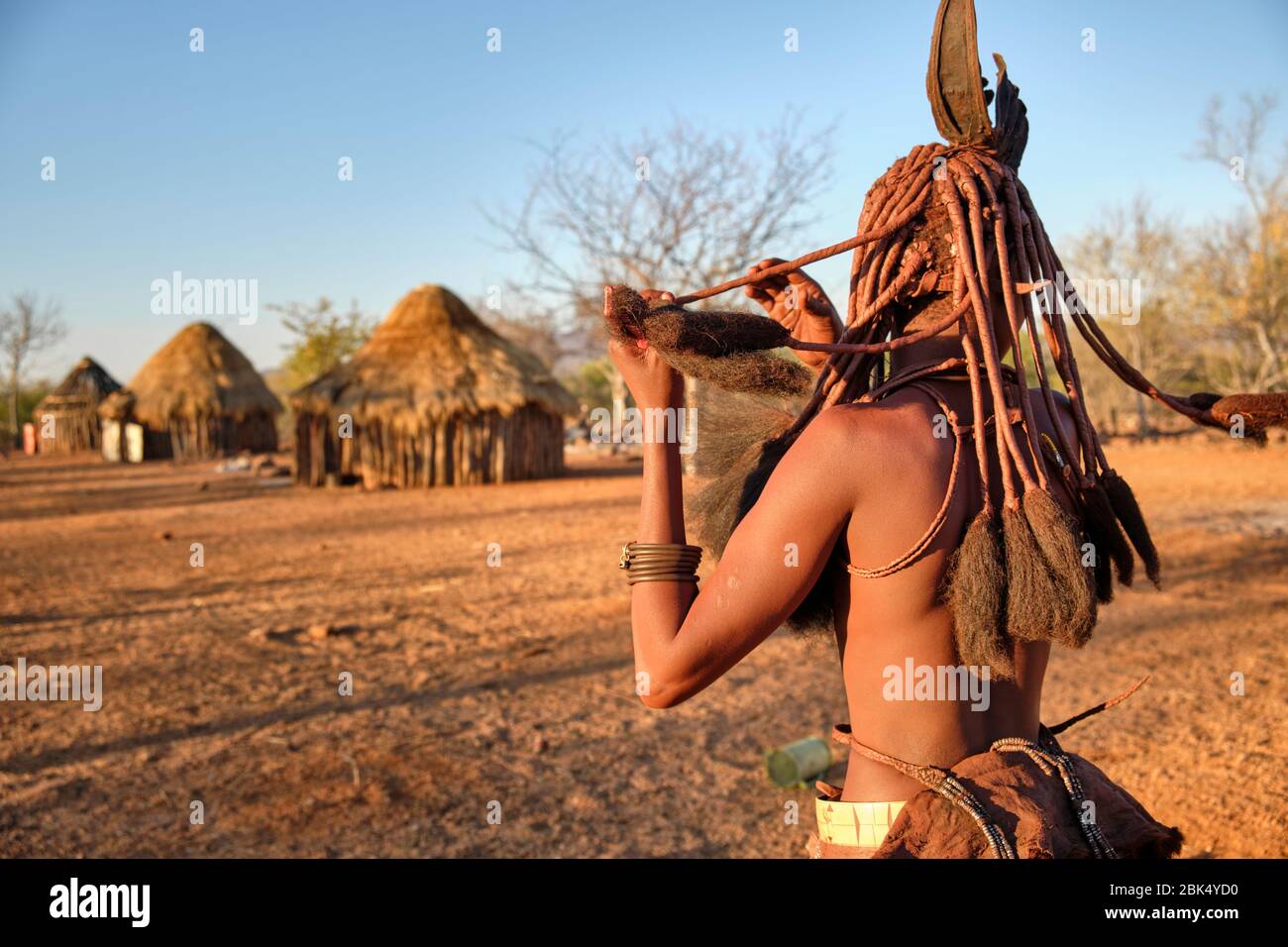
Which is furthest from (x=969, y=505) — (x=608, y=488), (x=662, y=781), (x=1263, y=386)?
(x=1263, y=386)

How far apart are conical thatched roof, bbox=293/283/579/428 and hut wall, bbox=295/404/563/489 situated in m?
0.31

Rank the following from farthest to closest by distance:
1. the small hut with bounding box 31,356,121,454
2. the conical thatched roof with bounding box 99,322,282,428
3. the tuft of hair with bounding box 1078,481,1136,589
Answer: the small hut with bounding box 31,356,121,454, the conical thatched roof with bounding box 99,322,282,428, the tuft of hair with bounding box 1078,481,1136,589

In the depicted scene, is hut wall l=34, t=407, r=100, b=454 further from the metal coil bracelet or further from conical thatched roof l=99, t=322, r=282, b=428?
the metal coil bracelet

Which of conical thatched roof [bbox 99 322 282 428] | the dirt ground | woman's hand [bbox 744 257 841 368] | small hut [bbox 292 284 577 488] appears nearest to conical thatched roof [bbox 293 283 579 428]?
small hut [bbox 292 284 577 488]

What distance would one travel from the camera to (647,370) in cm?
158

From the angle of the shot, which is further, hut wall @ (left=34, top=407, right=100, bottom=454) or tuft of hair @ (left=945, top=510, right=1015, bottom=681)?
hut wall @ (left=34, top=407, right=100, bottom=454)

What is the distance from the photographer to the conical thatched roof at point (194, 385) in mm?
28953

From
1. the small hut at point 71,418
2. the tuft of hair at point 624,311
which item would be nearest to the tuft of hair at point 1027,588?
the tuft of hair at point 624,311

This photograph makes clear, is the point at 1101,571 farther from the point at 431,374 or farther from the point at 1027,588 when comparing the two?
the point at 431,374

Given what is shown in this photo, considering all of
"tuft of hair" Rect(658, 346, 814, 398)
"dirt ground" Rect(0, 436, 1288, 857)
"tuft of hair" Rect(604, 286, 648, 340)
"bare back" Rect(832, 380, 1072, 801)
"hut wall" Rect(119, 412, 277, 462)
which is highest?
"hut wall" Rect(119, 412, 277, 462)

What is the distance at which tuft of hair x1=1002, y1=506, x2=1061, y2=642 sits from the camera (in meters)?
1.42

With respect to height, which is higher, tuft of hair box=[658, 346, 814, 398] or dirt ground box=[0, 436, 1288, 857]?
tuft of hair box=[658, 346, 814, 398]
